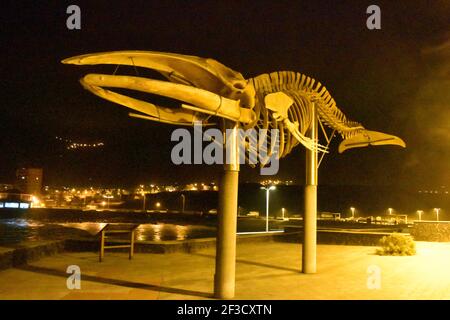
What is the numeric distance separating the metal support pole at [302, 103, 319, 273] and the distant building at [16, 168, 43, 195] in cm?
16247

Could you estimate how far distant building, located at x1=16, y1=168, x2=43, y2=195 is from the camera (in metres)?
160

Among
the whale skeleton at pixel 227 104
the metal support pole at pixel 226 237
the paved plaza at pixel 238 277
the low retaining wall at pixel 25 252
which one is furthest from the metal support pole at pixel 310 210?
the low retaining wall at pixel 25 252

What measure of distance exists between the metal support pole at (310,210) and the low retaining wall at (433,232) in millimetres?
11710

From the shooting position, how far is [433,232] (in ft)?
69.1

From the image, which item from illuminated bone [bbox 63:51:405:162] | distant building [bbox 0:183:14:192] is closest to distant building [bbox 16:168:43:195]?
distant building [bbox 0:183:14:192]

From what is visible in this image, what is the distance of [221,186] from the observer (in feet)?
27.8

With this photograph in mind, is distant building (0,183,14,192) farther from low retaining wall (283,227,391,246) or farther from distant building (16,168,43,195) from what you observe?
low retaining wall (283,227,391,246)

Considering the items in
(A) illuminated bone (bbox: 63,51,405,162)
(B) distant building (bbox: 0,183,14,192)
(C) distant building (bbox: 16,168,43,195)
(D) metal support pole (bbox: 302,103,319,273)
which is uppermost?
(C) distant building (bbox: 16,168,43,195)

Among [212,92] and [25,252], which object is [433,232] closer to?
[212,92]

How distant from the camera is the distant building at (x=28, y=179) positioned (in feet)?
524

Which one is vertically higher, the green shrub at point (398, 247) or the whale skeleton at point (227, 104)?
the whale skeleton at point (227, 104)

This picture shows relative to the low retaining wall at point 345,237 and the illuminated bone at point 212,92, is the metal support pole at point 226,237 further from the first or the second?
the low retaining wall at point 345,237

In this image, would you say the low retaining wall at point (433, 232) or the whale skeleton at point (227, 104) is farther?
the low retaining wall at point (433, 232)
